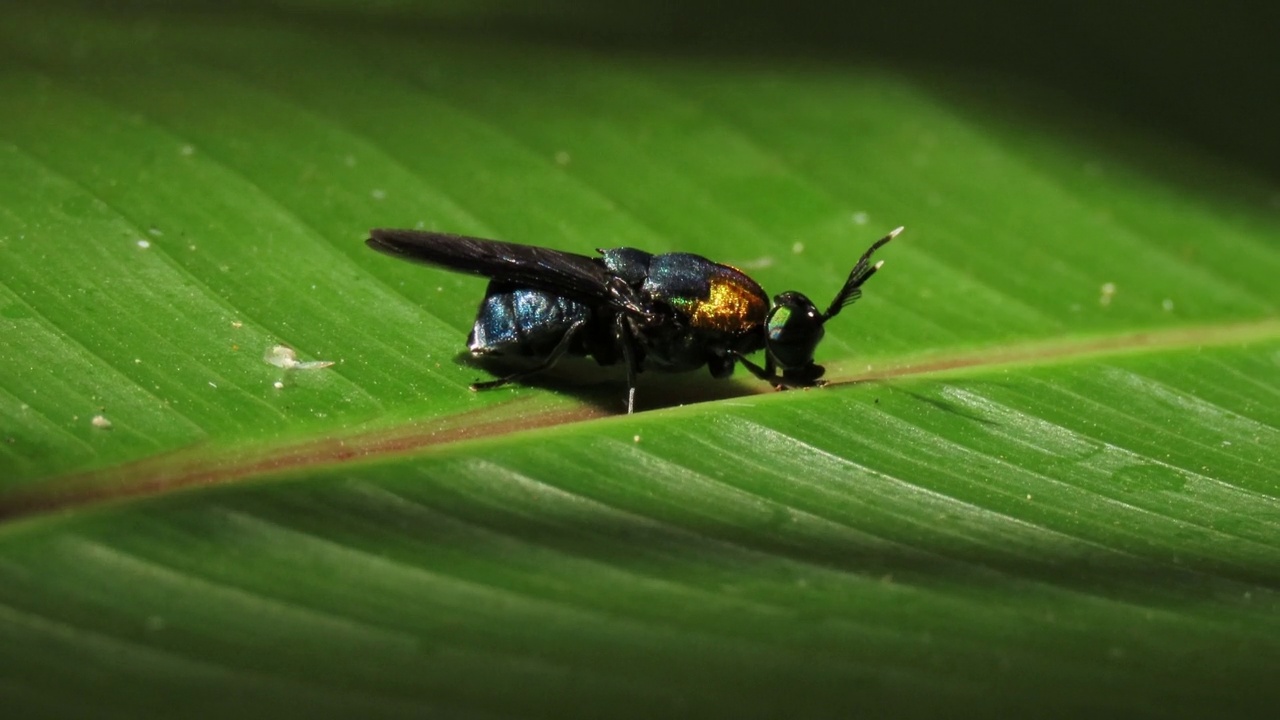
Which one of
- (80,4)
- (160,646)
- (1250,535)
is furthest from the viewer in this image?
(80,4)

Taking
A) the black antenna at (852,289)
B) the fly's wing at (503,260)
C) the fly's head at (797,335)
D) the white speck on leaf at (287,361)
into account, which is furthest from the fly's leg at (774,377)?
the white speck on leaf at (287,361)

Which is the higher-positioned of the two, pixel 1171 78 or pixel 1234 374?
pixel 1171 78

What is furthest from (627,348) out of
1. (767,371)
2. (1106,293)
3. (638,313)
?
(1106,293)

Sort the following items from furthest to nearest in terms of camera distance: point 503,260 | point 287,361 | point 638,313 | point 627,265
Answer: point 627,265 < point 638,313 < point 503,260 < point 287,361

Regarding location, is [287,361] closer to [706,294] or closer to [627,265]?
[627,265]

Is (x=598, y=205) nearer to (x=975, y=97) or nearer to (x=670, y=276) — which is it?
(x=670, y=276)

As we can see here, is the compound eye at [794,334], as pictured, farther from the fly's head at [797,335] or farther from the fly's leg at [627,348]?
the fly's leg at [627,348]

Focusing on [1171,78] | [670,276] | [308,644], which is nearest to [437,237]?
[670,276]
